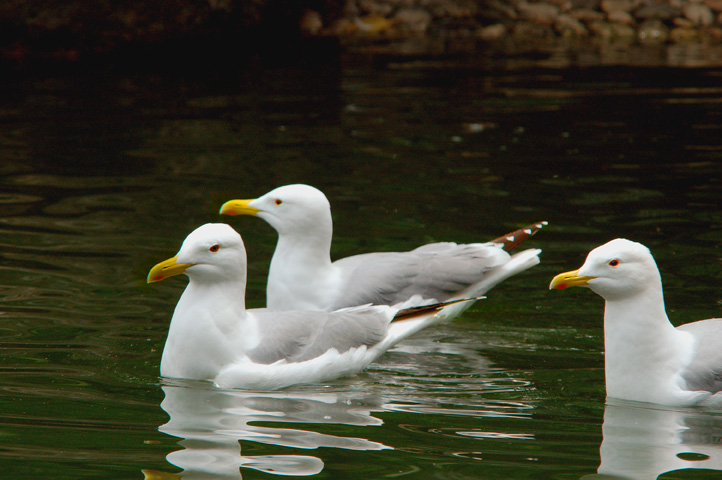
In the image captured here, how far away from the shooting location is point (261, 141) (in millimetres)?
12000

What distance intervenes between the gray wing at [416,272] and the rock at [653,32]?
12.9 metres

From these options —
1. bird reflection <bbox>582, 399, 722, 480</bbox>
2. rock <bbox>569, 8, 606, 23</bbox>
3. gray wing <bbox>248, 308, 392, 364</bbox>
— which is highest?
rock <bbox>569, 8, 606, 23</bbox>

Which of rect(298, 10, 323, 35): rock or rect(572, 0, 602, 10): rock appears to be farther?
rect(572, 0, 602, 10): rock

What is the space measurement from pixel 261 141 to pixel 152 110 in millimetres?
2287

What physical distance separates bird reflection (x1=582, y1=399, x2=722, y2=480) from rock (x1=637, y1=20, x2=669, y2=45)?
14706 millimetres

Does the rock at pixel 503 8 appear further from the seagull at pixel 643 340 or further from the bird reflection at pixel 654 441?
the bird reflection at pixel 654 441

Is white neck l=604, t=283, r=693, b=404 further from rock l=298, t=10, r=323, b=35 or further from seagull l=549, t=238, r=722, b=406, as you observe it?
rock l=298, t=10, r=323, b=35

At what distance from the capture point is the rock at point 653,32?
19.2 meters

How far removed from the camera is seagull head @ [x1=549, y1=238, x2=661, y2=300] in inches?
217

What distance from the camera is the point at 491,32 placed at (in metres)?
19.5

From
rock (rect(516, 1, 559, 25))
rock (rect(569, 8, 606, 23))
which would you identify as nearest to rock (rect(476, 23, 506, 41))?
rock (rect(516, 1, 559, 25))

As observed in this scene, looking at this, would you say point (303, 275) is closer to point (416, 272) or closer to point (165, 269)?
point (416, 272)

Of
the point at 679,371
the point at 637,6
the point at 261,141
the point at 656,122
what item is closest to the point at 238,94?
the point at 261,141

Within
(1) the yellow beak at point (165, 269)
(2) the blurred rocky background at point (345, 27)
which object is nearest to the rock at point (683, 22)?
(2) the blurred rocky background at point (345, 27)
